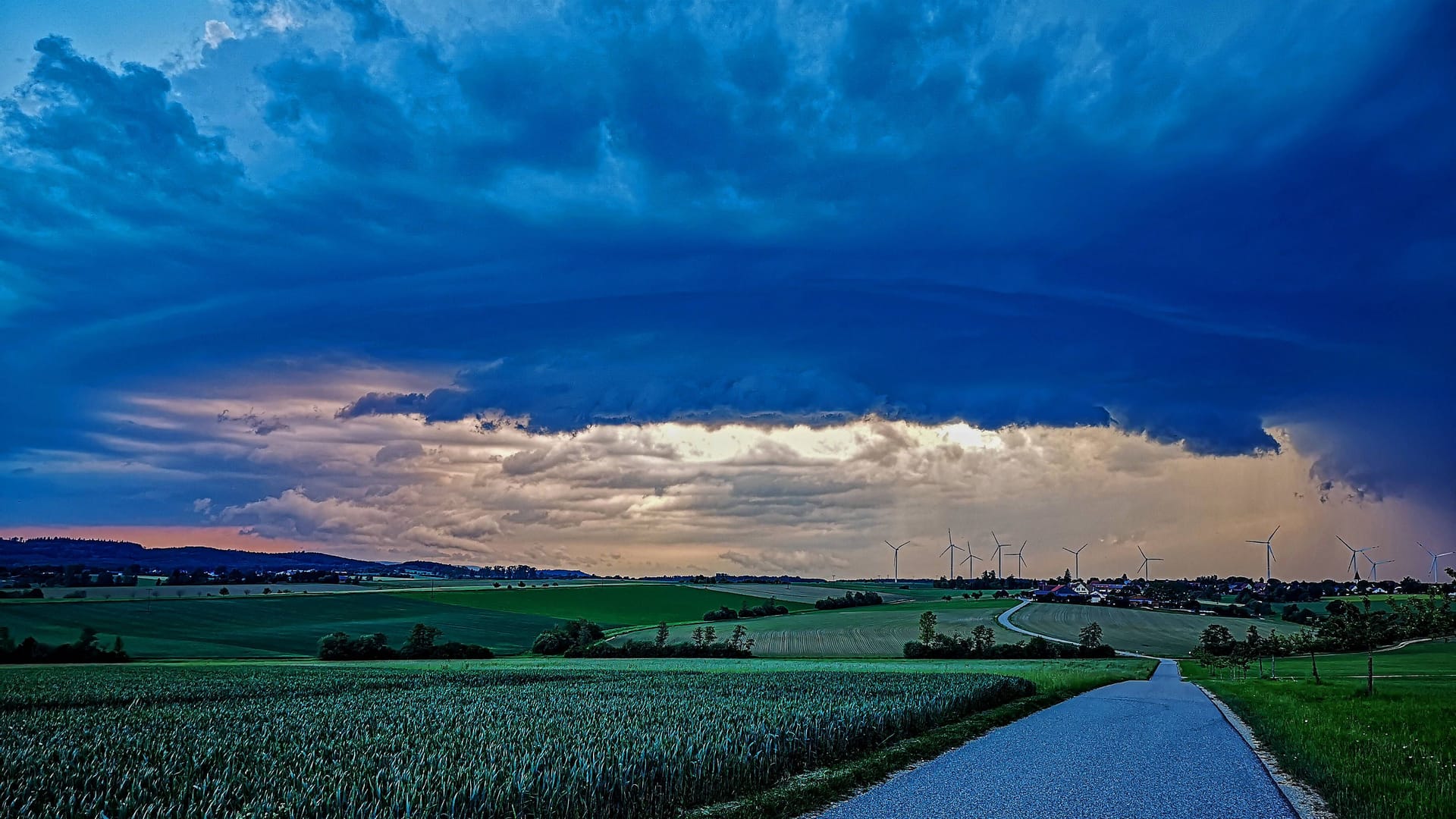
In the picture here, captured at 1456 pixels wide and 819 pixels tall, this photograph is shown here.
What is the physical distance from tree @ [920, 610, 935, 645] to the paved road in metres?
84.9

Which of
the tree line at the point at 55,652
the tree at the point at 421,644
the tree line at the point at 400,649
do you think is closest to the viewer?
the tree line at the point at 55,652

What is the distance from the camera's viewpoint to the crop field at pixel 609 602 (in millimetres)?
150500

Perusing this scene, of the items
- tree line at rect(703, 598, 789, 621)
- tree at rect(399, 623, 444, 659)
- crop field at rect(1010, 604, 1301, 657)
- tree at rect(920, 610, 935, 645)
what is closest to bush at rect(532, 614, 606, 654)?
tree at rect(399, 623, 444, 659)

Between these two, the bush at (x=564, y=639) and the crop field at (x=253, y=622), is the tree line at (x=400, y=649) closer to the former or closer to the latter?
the crop field at (x=253, y=622)

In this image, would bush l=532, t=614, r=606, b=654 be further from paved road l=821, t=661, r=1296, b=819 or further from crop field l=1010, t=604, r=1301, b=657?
paved road l=821, t=661, r=1296, b=819

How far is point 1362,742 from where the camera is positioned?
19797 mm

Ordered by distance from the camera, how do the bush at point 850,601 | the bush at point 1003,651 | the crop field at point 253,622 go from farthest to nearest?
the bush at point 850,601, the crop field at point 253,622, the bush at point 1003,651

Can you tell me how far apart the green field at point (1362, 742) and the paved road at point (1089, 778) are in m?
0.90

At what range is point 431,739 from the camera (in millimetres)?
17672

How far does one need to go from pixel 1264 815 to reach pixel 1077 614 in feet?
466

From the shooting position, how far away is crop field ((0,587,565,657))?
3873 inches

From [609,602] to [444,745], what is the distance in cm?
15715

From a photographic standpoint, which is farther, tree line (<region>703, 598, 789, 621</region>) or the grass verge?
tree line (<region>703, 598, 789, 621</region>)

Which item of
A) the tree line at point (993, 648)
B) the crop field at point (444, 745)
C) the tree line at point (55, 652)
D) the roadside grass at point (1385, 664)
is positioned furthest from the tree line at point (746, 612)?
the crop field at point (444, 745)
